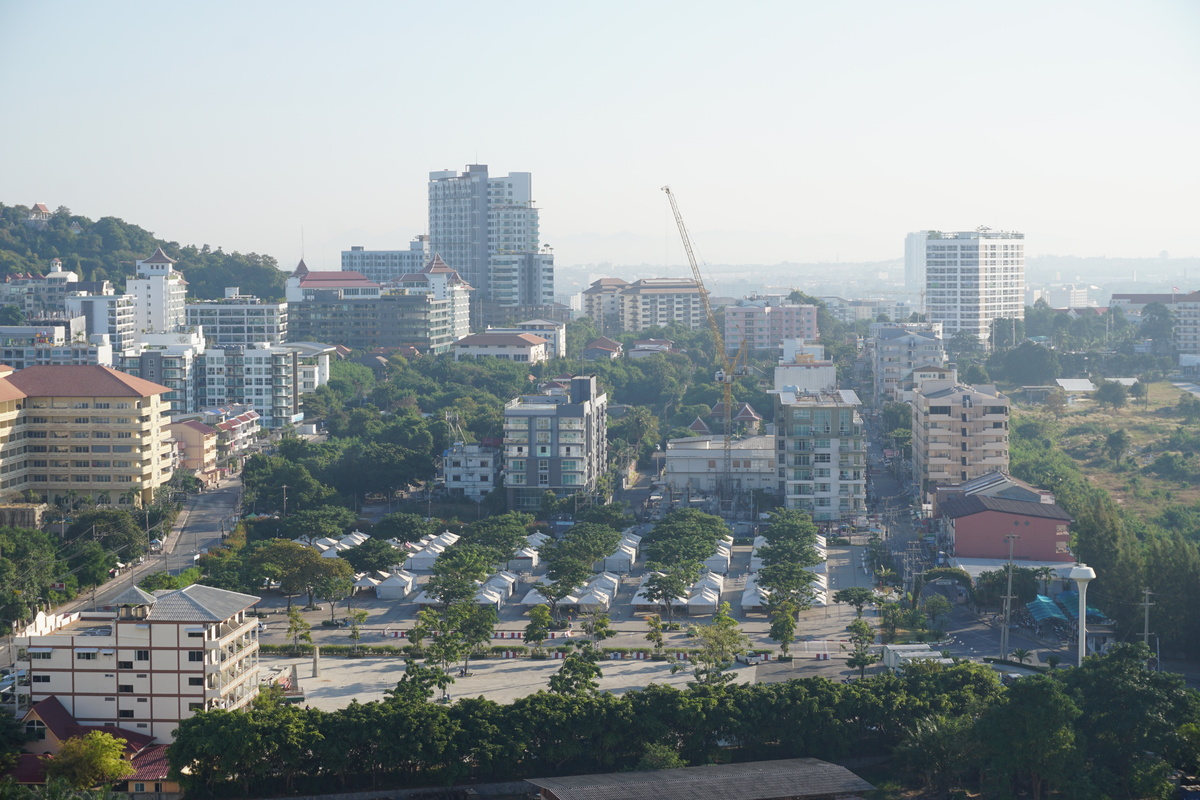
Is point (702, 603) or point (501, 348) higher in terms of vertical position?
point (501, 348)

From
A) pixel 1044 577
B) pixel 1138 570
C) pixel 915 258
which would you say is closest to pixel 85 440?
pixel 1044 577

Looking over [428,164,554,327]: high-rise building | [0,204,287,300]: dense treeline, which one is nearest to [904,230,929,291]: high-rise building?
[428,164,554,327]: high-rise building

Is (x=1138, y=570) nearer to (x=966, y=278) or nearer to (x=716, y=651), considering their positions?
(x=716, y=651)

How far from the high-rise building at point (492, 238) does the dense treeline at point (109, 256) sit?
45.9 ft

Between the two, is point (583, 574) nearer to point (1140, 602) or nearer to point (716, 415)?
point (1140, 602)

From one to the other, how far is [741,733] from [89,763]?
8.37 metres

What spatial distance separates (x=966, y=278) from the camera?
80250mm

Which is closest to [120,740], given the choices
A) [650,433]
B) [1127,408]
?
[650,433]

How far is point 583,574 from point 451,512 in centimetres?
999

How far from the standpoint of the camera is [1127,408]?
54.7 m

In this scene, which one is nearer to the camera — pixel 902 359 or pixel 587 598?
pixel 587 598

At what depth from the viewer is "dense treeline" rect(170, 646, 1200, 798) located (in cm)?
1828

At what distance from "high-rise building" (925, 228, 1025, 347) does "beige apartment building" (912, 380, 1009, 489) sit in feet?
137

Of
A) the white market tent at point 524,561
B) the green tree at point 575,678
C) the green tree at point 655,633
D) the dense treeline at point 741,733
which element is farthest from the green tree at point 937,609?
the white market tent at point 524,561
